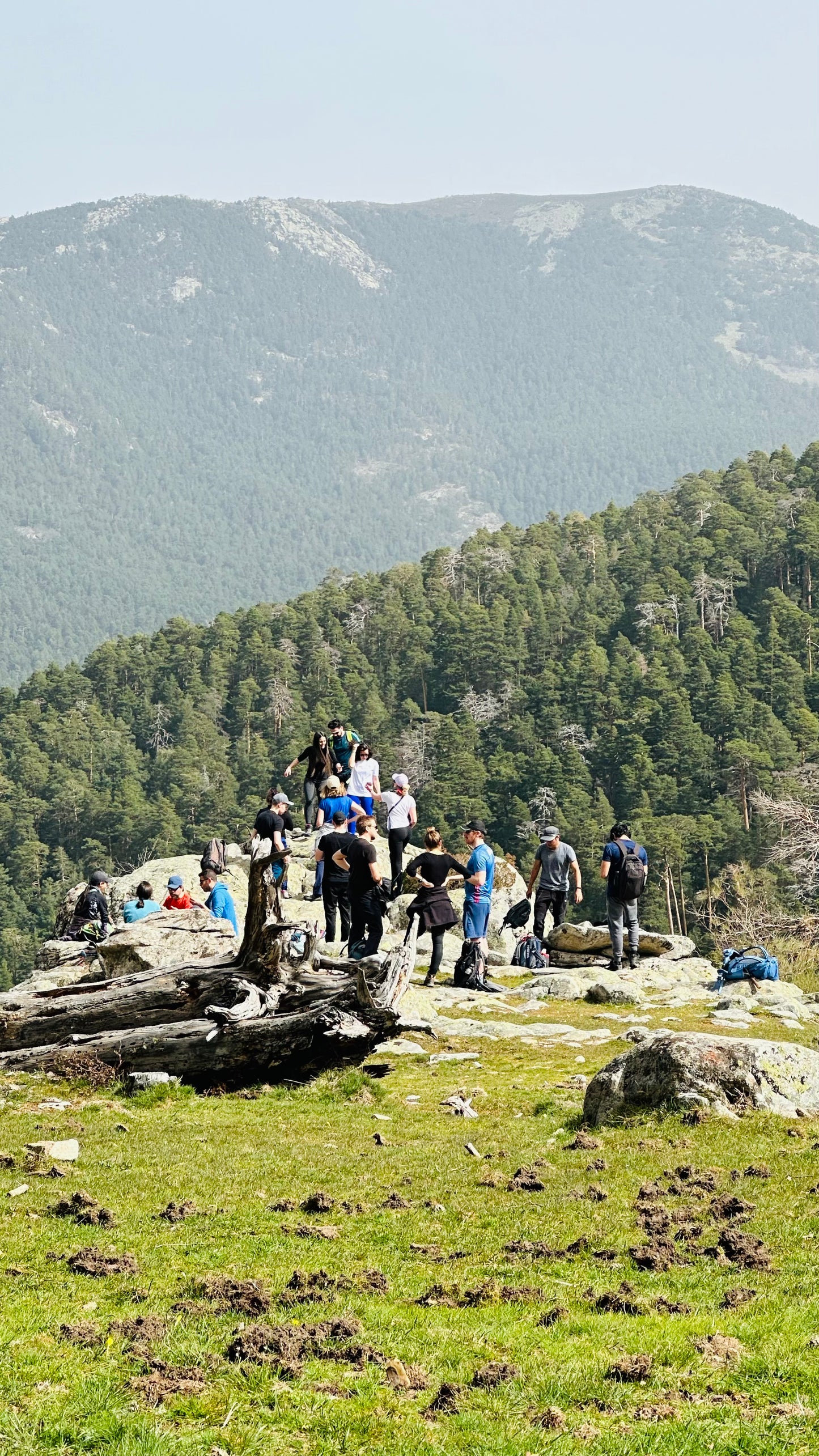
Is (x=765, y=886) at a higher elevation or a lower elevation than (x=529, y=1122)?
lower

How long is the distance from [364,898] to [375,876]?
893 millimetres

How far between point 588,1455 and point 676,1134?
571 cm

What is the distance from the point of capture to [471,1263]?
8234mm

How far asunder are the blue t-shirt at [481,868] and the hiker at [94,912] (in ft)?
20.1

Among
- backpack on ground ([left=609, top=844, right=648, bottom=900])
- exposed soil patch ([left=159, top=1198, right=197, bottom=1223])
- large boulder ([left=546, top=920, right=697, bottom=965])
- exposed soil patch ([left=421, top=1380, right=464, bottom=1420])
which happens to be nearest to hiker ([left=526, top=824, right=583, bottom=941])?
backpack on ground ([left=609, top=844, right=648, bottom=900])

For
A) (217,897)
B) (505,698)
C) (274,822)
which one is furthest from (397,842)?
(505,698)

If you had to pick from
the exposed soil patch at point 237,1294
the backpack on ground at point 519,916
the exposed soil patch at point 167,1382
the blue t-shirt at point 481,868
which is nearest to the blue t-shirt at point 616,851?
the blue t-shirt at point 481,868

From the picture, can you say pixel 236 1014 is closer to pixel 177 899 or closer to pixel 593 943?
Answer: pixel 177 899

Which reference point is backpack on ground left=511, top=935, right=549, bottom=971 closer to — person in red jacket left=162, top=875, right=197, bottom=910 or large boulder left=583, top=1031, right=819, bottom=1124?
person in red jacket left=162, top=875, right=197, bottom=910

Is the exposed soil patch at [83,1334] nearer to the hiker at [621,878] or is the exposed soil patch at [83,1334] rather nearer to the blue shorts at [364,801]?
the hiker at [621,878]

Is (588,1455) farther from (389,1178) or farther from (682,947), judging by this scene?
(682,947)

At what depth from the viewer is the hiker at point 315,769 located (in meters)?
26.2

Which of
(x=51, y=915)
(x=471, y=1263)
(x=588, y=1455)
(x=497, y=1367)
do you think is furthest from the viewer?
(x=51, y=915)

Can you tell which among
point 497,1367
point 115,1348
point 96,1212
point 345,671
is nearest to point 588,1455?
point 497,1367
